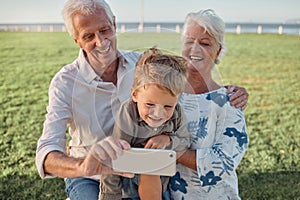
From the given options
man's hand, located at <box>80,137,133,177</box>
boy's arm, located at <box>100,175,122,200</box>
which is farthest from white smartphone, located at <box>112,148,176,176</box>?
boy's arm, located at <box>100,175,122,200</box>

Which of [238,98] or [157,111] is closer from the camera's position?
[157,111]

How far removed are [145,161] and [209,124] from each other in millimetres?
556

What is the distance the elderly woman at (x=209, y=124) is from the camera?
184 centimetres

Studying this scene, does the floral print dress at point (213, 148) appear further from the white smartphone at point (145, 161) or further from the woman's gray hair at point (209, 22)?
the white smartphone at point (145, 161)

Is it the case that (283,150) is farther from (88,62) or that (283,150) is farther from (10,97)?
(10,97)

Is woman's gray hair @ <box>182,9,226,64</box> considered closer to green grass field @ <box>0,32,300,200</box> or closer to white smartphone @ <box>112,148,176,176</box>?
green grass field @ <box>0,32,300,200</box>

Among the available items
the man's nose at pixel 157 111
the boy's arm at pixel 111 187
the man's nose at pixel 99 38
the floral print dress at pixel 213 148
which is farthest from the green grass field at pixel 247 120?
the boy's arm at pixel 111 187

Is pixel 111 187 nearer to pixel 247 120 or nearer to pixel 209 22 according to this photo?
pixel 209 22

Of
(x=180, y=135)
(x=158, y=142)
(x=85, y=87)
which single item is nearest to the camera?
(x=158, y=142)

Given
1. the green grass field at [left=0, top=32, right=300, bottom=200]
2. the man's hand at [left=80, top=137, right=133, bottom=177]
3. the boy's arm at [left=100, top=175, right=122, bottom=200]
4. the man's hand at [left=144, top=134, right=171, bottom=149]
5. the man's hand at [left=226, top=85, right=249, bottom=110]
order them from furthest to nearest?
the green grass field at [left=0, top=32, right=300, bottom=200] → the man's hand at [left=226, top=85, right=249, bottom=110] → the boy's arm at [left=100, top=175, right=122, bottom=200] → the man's hand at [left=144, top=134, right=171, bottom=149] → the man's hand at [left=80, top=137, right=133, bottom=177]

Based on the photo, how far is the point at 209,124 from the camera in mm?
1878

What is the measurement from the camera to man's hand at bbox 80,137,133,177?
1372mm

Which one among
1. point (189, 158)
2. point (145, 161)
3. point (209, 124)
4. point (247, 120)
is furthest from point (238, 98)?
point (247, 120)

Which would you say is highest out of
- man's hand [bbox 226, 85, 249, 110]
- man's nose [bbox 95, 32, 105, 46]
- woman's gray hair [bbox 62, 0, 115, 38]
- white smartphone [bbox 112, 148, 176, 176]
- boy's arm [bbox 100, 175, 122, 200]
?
woman's gray hair [bbox 62, 0, 115, 38]
